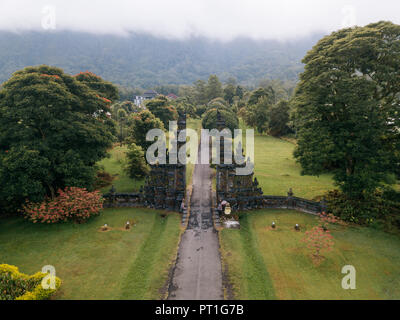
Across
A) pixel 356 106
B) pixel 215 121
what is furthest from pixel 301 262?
pixel 215 121

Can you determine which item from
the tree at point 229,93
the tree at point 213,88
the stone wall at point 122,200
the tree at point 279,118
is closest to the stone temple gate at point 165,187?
the stone wall at point 122,200

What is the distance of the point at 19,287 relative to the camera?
1298 cm

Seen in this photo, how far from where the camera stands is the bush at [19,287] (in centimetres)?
1254

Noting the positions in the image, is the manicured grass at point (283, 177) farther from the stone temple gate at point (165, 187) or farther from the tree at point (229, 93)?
the tree at point (229, 93)

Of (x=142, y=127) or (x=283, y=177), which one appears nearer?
(x=142, y=127)

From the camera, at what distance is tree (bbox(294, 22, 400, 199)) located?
19312 mm

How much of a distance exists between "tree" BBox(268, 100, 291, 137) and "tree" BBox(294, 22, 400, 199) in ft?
138

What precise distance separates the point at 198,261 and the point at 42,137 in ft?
54.6

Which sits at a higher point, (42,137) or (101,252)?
(42,137)

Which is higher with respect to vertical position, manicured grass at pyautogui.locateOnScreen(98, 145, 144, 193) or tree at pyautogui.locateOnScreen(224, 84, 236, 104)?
tree at pyautogui.locateOnScreen(224, 84, 236, 104)

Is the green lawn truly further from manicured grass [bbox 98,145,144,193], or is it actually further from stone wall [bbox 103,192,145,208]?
manicured grass [bbox 98,145,144,193]

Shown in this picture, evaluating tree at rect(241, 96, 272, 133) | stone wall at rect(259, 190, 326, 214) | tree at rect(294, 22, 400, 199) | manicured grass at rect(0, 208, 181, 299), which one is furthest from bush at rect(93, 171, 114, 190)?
tree at rect(241, 96, 272, 133)

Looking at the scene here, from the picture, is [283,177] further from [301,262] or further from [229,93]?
[229,93]

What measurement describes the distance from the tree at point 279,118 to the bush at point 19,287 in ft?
198
